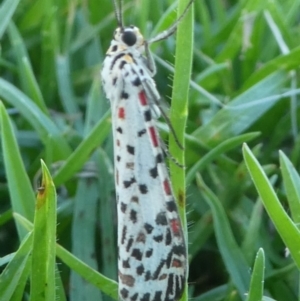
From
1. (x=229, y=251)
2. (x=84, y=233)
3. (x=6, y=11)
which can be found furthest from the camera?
(x=6, y=11)

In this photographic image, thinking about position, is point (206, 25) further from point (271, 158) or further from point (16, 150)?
point (16, 150)

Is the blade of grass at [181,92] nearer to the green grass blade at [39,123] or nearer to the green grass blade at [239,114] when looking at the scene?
the green grass blade at [239,114]

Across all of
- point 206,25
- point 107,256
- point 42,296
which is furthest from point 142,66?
point 206,25

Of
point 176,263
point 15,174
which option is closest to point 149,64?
point 15,174

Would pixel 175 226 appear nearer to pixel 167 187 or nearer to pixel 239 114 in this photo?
pixel 167 187

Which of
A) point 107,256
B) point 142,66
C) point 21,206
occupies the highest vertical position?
point 142,66

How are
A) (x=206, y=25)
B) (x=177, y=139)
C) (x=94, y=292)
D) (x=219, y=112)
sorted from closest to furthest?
1. (x=177, y=139)
2. (x=94, y=292)
3. (x=219, y=112)
4. (x=206, y=25)

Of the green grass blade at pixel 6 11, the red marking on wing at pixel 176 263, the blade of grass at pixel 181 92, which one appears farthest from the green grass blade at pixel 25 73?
the red marking on wing at pixel 176 263
